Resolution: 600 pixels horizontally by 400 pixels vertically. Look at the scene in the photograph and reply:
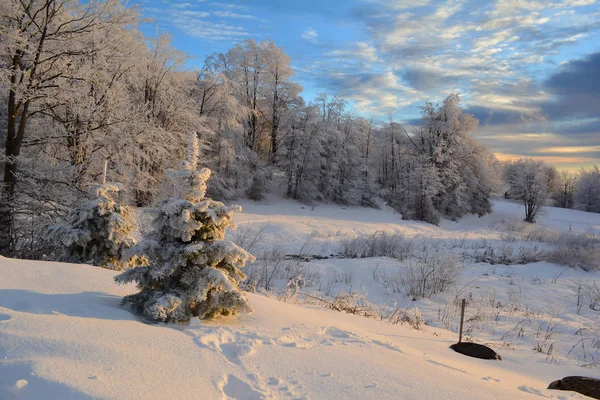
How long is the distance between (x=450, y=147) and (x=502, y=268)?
90.5 feet

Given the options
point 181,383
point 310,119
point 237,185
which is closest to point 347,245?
point 181,383

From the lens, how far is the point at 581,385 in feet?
14.0

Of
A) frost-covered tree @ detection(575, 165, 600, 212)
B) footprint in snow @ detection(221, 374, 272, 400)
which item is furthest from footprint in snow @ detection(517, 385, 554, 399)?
frost-covered tree @ detection(575, 165, 600, 212)

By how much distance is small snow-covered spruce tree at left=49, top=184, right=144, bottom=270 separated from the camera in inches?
248

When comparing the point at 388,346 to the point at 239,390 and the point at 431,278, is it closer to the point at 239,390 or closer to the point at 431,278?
the point at 239,390

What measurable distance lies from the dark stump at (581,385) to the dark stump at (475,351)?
2.69 feet

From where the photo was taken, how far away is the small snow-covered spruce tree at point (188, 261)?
399 cm

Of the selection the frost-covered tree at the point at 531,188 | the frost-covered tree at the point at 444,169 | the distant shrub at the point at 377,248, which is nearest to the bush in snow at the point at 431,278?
the distant shrub at the point at 377,248

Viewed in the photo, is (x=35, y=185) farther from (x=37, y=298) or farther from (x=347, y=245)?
(x=347, y=245)

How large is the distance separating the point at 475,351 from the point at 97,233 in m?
5.72

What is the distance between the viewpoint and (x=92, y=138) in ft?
37.0

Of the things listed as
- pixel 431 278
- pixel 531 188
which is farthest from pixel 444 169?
pixel 431 278

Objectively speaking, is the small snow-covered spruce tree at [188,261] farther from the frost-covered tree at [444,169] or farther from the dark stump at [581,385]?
the frost-covered tree at [444,169]

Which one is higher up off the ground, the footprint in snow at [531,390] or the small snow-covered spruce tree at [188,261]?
the small snow-covered spruce tree at [188,261]
